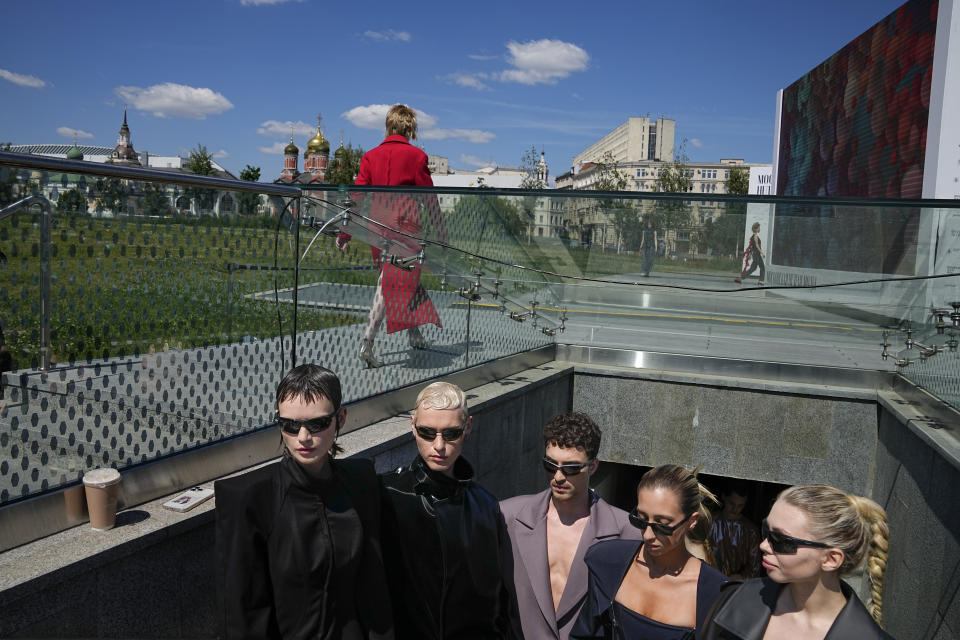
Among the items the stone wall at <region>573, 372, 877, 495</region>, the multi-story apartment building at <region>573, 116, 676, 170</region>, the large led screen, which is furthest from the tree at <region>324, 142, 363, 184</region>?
the multi-story apartment building at <region>573, 116, 676, 170</region>

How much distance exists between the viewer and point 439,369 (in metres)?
6.48

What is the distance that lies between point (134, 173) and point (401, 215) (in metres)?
2.83

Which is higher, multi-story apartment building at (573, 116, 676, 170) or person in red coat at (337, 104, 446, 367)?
multi-story apartment building at (573, 116, 676, 170)

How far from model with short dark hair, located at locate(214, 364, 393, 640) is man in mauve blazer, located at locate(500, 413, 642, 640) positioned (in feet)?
3.04

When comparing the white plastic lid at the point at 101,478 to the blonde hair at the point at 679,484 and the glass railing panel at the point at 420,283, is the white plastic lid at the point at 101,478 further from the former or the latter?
the blonde hair at the point at 679,484

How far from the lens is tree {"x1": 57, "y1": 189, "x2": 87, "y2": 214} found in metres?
3.13

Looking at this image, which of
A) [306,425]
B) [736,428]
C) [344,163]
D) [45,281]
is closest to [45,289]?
[45,281]

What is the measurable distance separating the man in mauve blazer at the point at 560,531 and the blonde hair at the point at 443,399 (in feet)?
1.85

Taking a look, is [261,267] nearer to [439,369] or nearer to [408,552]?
[408,552]

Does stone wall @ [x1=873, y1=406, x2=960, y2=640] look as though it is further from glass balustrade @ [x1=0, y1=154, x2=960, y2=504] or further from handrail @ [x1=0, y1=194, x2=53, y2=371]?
handrail @ [x1=0, y1=194, x2=53, y2=371]

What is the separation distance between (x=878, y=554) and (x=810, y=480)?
535cm

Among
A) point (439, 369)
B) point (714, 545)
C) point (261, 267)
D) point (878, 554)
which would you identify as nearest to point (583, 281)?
point (439, 369)

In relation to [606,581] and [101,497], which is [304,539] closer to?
[101,497]

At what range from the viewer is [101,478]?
3152mm
